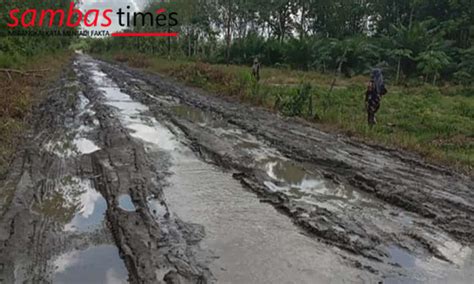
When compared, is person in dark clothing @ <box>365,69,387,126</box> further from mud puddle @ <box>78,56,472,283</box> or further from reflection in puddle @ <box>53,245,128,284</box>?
reflection in puddle @ <box>53,245,128,284</box>

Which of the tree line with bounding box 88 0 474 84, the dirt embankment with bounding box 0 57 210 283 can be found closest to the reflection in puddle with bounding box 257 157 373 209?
the dirt embankment with bounding box 0 57 210 283

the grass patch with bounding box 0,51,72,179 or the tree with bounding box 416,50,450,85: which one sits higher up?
the tree with bounding box 416,50,450,85

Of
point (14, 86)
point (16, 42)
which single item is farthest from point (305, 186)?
point (16, 42)

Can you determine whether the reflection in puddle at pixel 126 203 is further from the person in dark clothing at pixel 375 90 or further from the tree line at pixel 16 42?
the tree line at pixel 16 42

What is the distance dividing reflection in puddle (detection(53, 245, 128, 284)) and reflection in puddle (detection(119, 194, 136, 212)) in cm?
103

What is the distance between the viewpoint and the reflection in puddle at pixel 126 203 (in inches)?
225

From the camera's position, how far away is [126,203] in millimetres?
5887

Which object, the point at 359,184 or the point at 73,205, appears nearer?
the point at 73,205

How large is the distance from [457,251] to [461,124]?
8.16 meters

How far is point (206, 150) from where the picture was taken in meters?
8.99

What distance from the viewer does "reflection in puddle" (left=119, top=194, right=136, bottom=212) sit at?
5707 millimetres

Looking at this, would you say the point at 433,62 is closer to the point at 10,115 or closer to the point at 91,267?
the point at 10,115

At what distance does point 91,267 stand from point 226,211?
2.03 m

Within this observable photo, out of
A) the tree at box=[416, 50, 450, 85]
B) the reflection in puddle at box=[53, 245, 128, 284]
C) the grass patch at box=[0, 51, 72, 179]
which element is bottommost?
the reflection in puddle at box=[53, 245, 128, 284]
